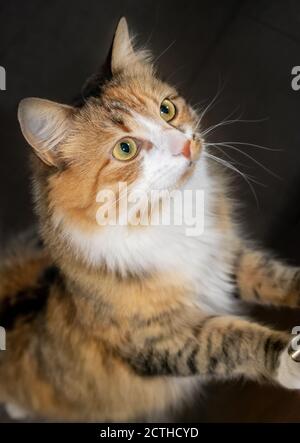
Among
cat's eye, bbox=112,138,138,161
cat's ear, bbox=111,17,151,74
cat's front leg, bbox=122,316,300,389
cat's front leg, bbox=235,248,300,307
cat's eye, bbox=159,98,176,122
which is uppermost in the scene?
cat's ear, bbox=111,17,151,74

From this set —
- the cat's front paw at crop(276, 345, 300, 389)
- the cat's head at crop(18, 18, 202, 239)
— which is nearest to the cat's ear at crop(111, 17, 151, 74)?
the cat's head at crop(18, 18, 202, 239)

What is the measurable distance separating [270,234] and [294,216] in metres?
0.06

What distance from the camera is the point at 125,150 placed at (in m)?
0.81

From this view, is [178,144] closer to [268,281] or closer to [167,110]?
[167,110]

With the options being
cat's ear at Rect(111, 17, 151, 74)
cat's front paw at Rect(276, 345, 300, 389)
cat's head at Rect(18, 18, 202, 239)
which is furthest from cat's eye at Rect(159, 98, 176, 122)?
cat's front paw at Rect(276, 345, 300, 389)

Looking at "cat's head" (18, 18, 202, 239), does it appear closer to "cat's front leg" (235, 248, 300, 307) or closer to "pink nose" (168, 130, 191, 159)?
"pink nose" (168, 130, 191, 159)

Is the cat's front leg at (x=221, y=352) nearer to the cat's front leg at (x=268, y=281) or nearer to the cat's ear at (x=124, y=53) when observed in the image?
the cat's front leg at (x=268, y=281)

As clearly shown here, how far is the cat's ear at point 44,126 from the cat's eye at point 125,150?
10 cm

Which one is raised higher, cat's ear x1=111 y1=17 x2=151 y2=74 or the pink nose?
cat's ear x1=111 y1=17 x2=151 y2=74

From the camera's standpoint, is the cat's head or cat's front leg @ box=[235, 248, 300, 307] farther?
cat's front leg @ box=[235, 248, 300, 307]

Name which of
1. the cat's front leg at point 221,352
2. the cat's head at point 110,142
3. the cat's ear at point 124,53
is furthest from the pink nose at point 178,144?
the cat's front leg at point 221,352

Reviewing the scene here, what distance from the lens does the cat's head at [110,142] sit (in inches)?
30.9

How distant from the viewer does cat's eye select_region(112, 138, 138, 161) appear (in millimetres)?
801

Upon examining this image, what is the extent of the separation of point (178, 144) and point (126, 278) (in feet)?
0.95
